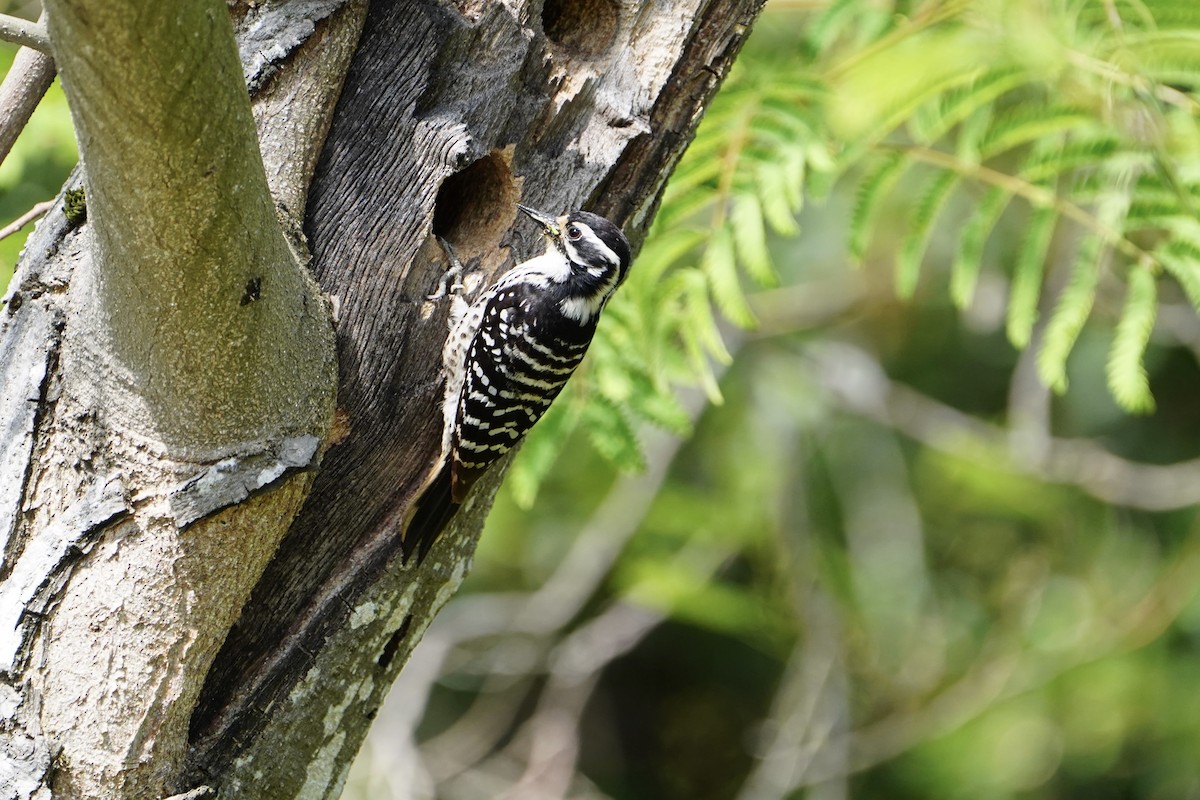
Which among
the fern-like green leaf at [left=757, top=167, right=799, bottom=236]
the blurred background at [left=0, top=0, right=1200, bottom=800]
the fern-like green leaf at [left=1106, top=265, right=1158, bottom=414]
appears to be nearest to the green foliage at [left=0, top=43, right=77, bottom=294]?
the fern-like green leaf at [left=757, top=167, right=799, bottom=236]

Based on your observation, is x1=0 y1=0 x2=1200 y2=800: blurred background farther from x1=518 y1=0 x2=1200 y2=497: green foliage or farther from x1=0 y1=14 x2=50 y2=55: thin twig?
x1=0 y1=14 x2=50 y2=55: thin twig

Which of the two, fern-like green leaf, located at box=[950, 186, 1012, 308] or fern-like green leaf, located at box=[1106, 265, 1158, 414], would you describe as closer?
fern-like green leaf, located at box=[1106, 265, 1158, 414]

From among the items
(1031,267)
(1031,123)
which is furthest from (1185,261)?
(1031,123)

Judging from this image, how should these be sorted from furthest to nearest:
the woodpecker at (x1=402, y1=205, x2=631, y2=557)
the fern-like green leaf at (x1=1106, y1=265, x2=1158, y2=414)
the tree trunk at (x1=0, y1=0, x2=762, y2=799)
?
1. the fern-like green leaf at (x1=1106, y1=265, x2=1158, y2=414)
2. the woodpecker at (x1=402, y1=205, x2=631, y2=557)
3. the tree trunk at (x1=0, y1=0, x2=762, y2=799)

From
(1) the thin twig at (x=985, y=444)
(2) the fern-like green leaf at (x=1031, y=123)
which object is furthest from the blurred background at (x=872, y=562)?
(2) the fern-like green leaf at (x=1031, y=123)

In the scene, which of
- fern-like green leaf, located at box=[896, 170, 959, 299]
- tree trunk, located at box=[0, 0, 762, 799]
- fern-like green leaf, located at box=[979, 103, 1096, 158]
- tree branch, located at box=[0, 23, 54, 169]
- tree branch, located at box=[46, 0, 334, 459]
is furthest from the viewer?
fern-like green leaf, located at box=[896, 170, 959, 299]

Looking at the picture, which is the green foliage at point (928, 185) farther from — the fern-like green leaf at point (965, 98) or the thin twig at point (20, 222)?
the thin twig at point (20, 222)

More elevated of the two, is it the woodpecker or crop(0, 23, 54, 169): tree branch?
crop(0, 23, 54, 169): tree branch
